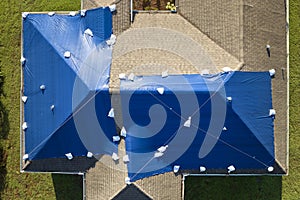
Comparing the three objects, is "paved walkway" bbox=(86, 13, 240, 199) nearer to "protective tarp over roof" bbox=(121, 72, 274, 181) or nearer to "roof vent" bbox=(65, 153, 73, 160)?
"protective tarp over roof" bbox=(121, 72, 274, 181)

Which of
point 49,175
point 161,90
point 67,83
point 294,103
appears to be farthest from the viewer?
point 49,175

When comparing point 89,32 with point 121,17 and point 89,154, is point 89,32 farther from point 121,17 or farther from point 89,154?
point 89,154

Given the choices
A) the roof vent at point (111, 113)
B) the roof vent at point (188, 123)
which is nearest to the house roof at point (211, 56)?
the roof vent at point (111, 113)

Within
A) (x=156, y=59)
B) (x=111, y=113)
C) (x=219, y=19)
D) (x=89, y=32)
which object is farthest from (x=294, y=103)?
(x=89, y=32)

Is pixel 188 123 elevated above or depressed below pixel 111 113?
below

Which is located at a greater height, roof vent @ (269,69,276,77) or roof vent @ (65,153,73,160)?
roof vent @ (269,69,276,77)

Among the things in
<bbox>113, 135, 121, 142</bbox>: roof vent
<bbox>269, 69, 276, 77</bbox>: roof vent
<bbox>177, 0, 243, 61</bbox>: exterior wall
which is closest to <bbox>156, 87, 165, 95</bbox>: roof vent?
<bbox>113, 135, 121, 142</bbox>: roof vent

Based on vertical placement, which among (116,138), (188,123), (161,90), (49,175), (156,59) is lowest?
(49,175)

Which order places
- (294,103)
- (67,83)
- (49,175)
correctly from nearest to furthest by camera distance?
(67,83), (294,103), (49,175)
